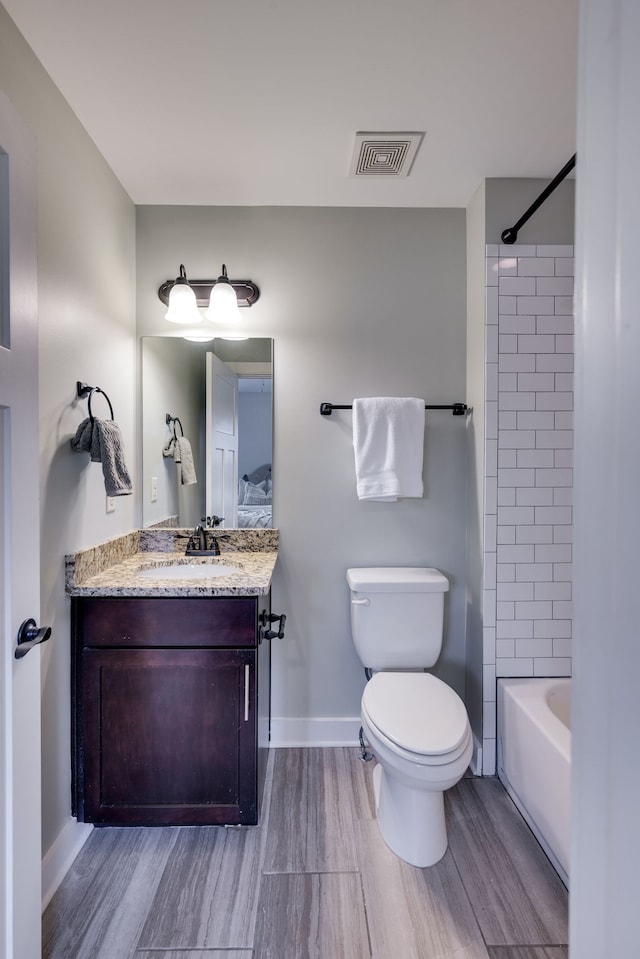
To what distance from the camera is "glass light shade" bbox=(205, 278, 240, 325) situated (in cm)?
205

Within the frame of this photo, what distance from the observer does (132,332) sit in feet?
7.14

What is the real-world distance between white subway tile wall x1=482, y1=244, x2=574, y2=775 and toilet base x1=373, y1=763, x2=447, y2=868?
518mm

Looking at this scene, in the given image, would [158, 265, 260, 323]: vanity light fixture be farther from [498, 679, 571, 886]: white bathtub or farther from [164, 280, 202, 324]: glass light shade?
[498, 679, 571, 886]: white bathtub

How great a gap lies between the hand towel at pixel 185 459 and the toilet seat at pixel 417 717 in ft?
3.81

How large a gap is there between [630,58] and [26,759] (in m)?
1.40

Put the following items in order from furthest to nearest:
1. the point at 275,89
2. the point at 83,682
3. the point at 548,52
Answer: the point at 83,682
the point at 275,89
the point at 548,52

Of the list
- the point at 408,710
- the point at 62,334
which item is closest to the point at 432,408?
the point at 408,710

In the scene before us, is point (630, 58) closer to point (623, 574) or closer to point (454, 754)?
point (623, 574)

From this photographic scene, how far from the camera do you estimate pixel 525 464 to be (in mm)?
2000

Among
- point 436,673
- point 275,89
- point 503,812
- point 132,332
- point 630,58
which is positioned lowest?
point 503,812

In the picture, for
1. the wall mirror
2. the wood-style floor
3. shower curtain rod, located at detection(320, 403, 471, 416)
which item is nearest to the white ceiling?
the wall mirror

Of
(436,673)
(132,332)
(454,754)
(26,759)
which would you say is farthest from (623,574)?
(132,332)

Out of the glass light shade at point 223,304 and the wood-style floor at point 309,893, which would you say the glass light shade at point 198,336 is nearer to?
the glass light shade at point 223,304

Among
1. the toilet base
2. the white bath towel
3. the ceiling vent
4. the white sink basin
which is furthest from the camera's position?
the white bath towel
